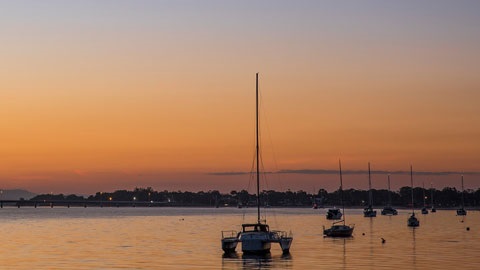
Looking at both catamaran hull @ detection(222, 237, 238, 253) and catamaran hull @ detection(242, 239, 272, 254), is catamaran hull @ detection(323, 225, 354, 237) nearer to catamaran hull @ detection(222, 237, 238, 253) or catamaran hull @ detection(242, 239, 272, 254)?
catamaran hull @ detection(222, 237, 238, 253)

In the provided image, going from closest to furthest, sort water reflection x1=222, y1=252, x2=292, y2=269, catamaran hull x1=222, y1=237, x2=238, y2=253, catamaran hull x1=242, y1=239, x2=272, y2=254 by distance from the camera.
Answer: water reflection x1=222, y1=252, x2=292, y2=269 < catamaran hull x1=242, y1=239, x2=272, y2=254 < catamaran hull x1=222, y1=237, x2=238, y2=253

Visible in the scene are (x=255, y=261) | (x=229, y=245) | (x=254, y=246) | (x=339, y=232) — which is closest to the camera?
(x=255, y=261)

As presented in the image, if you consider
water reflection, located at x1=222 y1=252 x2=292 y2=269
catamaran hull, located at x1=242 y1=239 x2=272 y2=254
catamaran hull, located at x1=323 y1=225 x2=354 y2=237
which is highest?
catamaran hull, located at x1=323 y1=225 x2=354 y2=237

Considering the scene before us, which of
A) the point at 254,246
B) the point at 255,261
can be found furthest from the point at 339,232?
the point at 255,261

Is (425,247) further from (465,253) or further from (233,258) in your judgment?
(233,258)

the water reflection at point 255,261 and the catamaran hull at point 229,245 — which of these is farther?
the catamaran hull at point 229,245

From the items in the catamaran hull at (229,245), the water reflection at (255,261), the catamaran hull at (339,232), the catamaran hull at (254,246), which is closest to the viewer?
the water reflection at (255,261)

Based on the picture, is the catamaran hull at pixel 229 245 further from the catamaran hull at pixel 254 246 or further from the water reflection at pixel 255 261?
the catamaran hull at pixel 254 246

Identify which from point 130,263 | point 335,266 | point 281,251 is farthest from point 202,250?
point 335,266

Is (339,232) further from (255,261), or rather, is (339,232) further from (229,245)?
(255,261)

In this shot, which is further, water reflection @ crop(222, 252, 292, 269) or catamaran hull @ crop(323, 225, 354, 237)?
catamaran hull @ crop(323, 225, 354, 237)

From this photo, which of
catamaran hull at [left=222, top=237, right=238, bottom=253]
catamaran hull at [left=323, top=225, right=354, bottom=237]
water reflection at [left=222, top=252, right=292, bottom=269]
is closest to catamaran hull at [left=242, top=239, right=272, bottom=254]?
water reflection at [left=222, top=252, right=292, bottom=269]

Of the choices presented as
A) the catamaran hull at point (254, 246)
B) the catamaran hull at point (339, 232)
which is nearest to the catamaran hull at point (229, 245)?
the catamaran hull at point (254, 246)

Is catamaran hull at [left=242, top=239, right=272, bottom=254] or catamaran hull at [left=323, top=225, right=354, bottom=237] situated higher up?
catamaran hull at [left=323, top=225, right=354, bottom=237]
